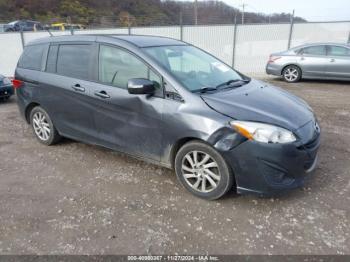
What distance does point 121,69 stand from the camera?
3.75 meters

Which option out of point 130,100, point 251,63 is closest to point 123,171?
point 130,100

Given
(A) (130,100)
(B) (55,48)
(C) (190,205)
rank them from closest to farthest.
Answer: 1. (C) (190,205)
2. (A) (130,100)
3. (B) (55,48)

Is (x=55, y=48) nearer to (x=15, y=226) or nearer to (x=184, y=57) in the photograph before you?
(x=184, y=57)

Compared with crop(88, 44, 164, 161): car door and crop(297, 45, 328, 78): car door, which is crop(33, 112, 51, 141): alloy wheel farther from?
crop(297, 45, 328, 78): car door

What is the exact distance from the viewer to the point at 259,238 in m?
2.75

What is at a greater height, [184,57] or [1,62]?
[184,57]

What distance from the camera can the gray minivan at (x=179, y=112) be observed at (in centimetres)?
299

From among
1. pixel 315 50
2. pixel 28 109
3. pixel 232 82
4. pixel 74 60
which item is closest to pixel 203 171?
pixel 232 82

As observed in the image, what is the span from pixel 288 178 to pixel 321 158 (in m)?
1.48

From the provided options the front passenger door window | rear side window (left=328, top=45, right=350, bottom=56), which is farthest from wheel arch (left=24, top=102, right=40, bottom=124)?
rear side window (left=328, top=45, right=350, bottom=56)

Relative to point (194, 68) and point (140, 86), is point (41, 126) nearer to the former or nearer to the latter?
point (140, 86)

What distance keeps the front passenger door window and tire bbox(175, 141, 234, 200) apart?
2.47 feet

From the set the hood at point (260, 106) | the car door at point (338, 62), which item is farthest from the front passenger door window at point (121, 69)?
the car door at point (338, 62)

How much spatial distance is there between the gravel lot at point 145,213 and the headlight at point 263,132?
29.7 inches
